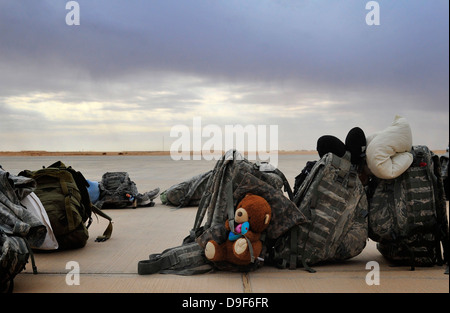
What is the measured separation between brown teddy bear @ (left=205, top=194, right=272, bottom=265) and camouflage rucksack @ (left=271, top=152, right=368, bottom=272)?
0.32 meters

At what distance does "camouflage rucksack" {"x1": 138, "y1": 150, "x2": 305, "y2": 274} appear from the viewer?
11.7 ft

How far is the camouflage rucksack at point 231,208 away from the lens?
3562 millimetres

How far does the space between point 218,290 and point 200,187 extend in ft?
14.4

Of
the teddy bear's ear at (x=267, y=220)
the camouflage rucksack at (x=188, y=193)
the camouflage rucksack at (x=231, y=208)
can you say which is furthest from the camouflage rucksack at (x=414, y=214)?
the camouflage rucksack at (x=188, y=193)

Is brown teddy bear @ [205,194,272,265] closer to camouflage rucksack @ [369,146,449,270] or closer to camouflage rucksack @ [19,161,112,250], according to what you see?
camouflage rucksack @ [369,146,449,270]

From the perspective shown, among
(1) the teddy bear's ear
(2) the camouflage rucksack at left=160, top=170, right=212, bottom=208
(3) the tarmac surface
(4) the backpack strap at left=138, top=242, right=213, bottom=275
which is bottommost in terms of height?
(3) the tarmac surface

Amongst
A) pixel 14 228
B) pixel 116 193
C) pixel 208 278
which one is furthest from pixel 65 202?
pixel 116 193

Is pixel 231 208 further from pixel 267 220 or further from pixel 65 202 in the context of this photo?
pixel 65 202

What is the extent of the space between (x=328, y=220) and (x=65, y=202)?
250 centimetres

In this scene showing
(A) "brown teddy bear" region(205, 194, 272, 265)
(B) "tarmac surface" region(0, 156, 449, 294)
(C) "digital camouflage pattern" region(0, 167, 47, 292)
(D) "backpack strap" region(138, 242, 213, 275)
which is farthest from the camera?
(D) "backpack strap" region(138, 242, 213, 275)

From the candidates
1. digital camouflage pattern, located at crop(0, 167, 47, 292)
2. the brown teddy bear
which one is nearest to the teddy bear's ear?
the brown teddy bear

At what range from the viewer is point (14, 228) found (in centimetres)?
327
